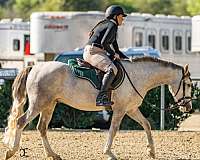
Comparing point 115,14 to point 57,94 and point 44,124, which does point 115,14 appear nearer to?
point 57,94

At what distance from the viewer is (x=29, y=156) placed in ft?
39.6

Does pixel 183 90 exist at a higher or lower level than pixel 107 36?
lower

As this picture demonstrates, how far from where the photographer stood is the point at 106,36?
11625 mm

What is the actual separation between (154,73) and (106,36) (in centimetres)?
106

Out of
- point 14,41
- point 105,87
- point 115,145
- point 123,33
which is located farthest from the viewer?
point 14,41

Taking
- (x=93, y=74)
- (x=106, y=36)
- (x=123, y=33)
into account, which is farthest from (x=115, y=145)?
(x=123, y=33)

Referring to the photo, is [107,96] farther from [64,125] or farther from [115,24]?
[64,125]

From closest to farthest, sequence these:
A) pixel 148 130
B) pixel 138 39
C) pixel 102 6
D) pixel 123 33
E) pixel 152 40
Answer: pixel 148 130, pixel 123 33, pixel 138 39, pixel 152 40, pixel 102 6

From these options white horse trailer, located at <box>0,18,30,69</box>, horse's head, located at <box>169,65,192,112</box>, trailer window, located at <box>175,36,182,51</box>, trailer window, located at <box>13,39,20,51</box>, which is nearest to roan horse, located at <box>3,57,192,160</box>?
horse's head, located at <box>169,65,192,112</box>

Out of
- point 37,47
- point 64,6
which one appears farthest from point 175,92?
point 64,6

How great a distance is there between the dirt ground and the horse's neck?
1.14 metres

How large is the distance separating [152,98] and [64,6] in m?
62.5

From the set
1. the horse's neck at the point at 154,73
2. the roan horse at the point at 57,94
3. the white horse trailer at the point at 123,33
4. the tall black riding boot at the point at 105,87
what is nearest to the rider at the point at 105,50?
the tall black riding boot at the point at 105,87

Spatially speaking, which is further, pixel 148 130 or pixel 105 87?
pixel 148 130
